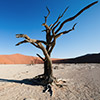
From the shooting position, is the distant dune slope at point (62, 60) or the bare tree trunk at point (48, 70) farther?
the distant dune slope at point (62, 60)

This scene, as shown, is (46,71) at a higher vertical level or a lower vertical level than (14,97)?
higher

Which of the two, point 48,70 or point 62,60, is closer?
point 48,70

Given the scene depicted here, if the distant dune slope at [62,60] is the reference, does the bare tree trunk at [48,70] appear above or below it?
below

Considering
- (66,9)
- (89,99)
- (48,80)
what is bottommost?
(89,99)

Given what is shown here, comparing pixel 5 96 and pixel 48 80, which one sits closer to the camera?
pixel 5 96

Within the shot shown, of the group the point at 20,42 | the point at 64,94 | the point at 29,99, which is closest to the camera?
the point at 29,99

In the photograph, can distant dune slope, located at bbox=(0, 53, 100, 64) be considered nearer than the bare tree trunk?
No

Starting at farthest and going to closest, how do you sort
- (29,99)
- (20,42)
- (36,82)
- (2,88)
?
(36,82)
(20,42)
(2,88)
(29,99)

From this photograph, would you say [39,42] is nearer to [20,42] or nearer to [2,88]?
[20,42]

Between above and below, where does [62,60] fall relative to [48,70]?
above

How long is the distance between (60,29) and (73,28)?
822mm

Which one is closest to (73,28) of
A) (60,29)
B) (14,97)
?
(60,29)

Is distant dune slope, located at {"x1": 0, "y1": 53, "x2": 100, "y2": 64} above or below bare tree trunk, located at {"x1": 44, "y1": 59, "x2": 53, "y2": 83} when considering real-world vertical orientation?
above

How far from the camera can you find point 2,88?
423cm
